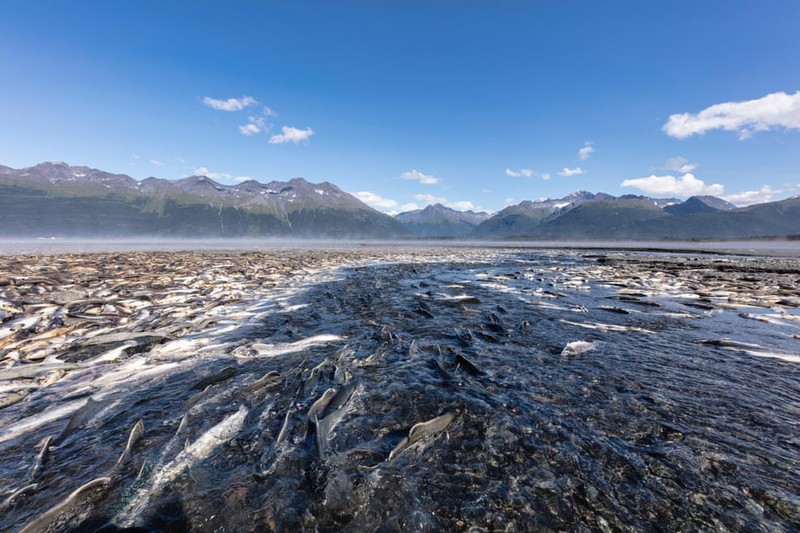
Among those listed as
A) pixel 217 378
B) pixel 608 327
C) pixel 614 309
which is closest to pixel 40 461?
pixel 217 378

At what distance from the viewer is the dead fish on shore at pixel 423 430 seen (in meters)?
3.89

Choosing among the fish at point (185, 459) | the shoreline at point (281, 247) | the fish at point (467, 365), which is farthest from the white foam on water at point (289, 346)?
the shoreline at point (281, 247)

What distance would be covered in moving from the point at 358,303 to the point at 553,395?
8793 millimetres

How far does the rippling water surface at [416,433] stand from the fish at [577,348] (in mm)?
49

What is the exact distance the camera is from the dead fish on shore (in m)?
3.89

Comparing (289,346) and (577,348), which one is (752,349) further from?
(289,346)

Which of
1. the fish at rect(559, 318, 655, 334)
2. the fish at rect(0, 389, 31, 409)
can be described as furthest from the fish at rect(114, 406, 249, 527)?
the fish at rect(559, 318, 655, 334)

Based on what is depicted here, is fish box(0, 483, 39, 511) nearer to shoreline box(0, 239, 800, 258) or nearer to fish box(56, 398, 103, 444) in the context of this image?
fish box(56, 398, 103, 444)

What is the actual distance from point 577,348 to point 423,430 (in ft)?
16.4

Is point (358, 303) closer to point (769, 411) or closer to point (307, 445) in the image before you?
point (307, 445)

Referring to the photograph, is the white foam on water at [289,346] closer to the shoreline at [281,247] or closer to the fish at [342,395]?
the fish at [342,395]

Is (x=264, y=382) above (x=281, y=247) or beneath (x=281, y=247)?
above

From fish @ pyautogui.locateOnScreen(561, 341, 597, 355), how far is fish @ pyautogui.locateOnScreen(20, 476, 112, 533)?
7.90 meters

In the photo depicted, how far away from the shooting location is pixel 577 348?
24.1 ft
